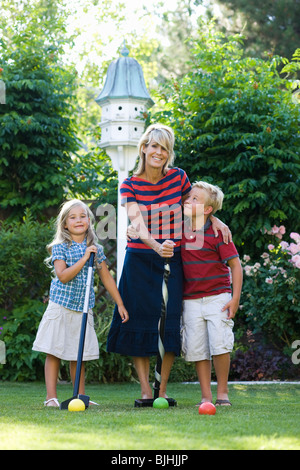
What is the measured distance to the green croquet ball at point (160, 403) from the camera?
312cm

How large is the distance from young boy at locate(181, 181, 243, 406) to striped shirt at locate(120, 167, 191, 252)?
0.29 feet

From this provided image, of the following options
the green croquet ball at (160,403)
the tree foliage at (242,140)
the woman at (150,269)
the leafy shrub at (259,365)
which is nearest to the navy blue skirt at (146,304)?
the woman at (150,269)

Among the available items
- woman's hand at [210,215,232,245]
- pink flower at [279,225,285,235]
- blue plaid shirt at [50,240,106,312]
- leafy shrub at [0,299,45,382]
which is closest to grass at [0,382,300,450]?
blue plaid shirt at [50,240,106,312]

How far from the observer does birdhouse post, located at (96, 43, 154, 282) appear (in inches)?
221

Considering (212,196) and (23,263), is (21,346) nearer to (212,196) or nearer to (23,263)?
(23,263)

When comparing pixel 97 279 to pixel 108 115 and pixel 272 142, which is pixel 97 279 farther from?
pixel 272 142

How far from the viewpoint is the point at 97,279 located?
5.75 m

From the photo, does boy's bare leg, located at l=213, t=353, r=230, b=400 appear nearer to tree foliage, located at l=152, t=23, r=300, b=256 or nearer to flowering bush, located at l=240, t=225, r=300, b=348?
flowering bush, located at l=240, t=225, r=300, b=348

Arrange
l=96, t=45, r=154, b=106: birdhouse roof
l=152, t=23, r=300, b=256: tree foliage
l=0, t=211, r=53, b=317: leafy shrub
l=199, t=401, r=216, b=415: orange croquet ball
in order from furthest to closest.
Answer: l=152, t=23, r=300, b=256: tree foliage → l=96, t=45, r=154, b=106: birdhouse roof → l=0, t=211, r=53, b=317: leafy shrub → l=199, t=401, r=216, b=415: orange croquet ball

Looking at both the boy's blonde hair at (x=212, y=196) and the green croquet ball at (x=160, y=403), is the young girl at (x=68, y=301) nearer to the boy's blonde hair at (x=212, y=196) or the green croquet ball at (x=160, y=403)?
the green croquet ball at (x=160, y=403)

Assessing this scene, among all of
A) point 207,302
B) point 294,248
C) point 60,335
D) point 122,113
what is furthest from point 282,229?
point 60,335

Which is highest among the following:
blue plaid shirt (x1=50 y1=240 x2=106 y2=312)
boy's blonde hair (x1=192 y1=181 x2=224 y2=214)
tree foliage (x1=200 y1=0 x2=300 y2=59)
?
tree foliage (x1=200 y1=0 x2=300 y2=59)

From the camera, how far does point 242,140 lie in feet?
19.3

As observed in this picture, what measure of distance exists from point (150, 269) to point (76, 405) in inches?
30.6
